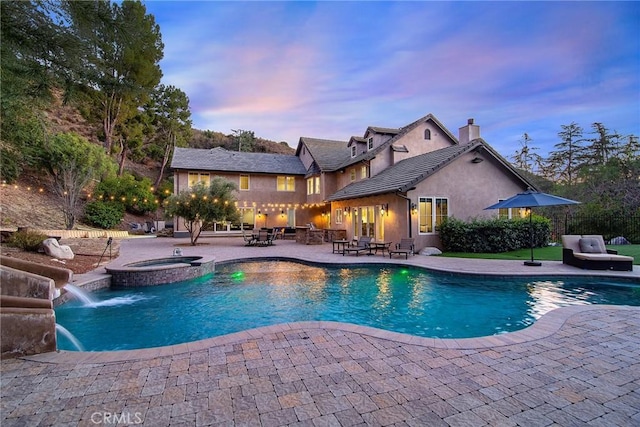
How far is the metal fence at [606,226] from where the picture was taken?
1642 centimetres

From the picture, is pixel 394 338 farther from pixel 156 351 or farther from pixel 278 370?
pixel 156 351

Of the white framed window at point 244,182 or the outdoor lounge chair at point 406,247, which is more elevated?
the white framed window at point 244,182

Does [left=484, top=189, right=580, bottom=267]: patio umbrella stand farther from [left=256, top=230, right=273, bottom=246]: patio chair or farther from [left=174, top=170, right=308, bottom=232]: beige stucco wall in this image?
[left=174, top=170, right=308, bottom=232]: beige stucco wall

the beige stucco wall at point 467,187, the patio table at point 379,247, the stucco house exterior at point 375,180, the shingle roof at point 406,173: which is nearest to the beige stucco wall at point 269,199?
the stucco house exterior at point 375,180

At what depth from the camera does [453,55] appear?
13.3 metres

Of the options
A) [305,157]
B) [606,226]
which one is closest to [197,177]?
[305,157]

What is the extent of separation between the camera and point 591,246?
34.0 ft

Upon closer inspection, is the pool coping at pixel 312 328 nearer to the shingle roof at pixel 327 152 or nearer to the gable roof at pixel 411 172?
the gable roof at pixel 411 172

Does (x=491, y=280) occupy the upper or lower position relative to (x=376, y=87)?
lower

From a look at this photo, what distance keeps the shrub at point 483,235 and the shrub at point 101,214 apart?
23.8 meters

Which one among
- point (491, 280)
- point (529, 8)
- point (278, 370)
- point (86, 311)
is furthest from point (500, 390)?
point (529, 8)

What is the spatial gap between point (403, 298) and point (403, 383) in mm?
4912

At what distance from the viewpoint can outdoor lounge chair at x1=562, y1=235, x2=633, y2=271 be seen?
9.42 meters

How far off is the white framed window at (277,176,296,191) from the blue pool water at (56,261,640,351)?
631 inches
